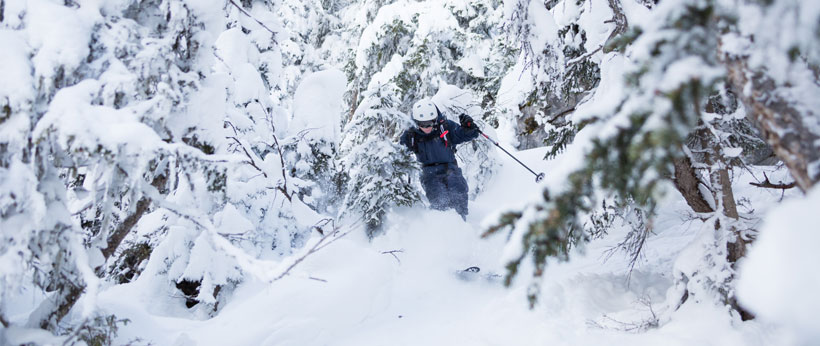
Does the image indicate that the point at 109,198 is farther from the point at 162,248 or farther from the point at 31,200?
the point at 162,248

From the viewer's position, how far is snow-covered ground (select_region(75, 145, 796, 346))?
3807mm

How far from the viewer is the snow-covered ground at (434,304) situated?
381 cm

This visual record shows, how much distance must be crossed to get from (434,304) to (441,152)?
8.32 ft

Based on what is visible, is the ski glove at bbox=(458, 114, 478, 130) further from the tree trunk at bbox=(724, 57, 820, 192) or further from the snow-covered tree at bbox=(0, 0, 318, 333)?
the tree trunk at bbox=(724, 57, 820, 192)

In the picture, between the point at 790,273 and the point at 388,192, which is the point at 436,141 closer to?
the point at 388,192

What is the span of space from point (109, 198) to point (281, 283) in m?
2.18

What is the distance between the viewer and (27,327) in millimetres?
3002

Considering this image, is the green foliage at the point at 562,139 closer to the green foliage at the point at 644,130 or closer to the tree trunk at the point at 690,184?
the tree trunk at the point at 690,184

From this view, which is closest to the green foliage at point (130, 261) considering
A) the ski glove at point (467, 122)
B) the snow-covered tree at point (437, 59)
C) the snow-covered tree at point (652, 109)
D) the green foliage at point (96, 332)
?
the green foliage at point (96, 332)

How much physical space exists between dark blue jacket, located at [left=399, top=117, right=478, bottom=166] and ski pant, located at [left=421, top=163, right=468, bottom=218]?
0.14 meters

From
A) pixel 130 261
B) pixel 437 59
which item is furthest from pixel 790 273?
pixel 437 59

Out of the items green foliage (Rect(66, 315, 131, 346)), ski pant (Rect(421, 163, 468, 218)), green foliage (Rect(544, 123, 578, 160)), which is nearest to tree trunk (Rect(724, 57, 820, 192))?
green foliage (Rect(544, 123, 578, 160))

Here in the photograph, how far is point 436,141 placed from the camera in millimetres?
6793

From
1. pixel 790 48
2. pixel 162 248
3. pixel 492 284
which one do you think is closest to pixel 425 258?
pixel 492 284
